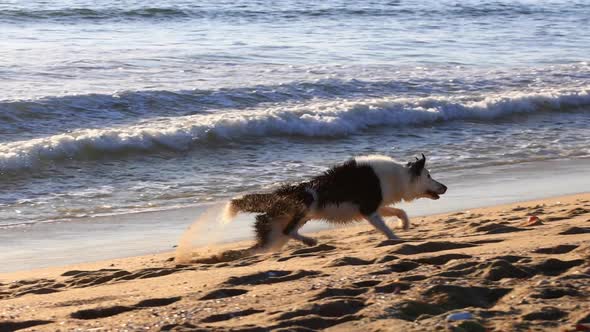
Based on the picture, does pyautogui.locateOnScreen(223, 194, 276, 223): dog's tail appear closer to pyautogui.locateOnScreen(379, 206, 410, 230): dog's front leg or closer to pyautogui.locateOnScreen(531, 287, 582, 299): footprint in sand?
pyautogui.locateOnScreen(379, 206, 410, 230): dog's front leg

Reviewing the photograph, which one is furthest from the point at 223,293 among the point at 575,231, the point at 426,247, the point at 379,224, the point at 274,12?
the point at 274,12

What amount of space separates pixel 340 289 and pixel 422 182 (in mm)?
3240

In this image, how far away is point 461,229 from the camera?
7.83 metres

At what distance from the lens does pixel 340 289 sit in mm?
5277

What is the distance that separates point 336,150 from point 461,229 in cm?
559

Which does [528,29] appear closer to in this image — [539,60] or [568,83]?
[539,60]

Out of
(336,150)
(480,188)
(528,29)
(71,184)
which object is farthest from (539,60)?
(71,184)

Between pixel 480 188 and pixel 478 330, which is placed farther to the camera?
pixel 480 188

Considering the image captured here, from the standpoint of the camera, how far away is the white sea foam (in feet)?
40.6

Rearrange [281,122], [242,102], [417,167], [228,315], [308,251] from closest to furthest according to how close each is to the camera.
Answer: [228,315] < [308,251] < [417,167] < [281,122] < [242,102]

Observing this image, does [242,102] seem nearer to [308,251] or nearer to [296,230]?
[296,230]

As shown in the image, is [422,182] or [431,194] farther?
[431,194]

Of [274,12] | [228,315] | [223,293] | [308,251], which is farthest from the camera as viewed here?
[274,12]

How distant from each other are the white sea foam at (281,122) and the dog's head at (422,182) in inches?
205
